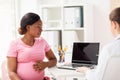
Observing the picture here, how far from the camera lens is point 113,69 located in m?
1.56

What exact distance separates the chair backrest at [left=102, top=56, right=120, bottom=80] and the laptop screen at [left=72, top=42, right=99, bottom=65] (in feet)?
4.03

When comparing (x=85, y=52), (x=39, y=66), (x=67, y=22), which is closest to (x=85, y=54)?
(x=85, y=52)

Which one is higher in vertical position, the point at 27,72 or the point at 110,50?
the point at 110,50

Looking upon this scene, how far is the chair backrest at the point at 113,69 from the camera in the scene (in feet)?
5.08

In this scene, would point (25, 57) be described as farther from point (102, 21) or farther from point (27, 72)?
point (102, 21)

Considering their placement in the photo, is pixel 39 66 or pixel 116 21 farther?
pixel 39 66

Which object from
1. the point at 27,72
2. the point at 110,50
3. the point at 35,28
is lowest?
the point at 27,72

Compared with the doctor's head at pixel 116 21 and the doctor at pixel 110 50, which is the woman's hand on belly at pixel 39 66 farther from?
the doctor's head at pixel 116 21

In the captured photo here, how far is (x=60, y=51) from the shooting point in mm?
3195

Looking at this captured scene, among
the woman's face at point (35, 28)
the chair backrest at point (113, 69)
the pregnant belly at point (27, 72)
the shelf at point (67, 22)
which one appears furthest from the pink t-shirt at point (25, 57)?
the shelf at point (67, 22)

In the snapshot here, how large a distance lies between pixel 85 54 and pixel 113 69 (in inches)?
52.5

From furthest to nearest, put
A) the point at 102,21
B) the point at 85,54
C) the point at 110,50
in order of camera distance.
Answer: the point at 102,21 < the point at 85,54 < the point at 110,50

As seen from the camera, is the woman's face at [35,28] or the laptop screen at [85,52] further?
the laptop screen at [85,52]

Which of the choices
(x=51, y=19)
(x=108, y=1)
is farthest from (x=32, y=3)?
(x=108, y=1)
